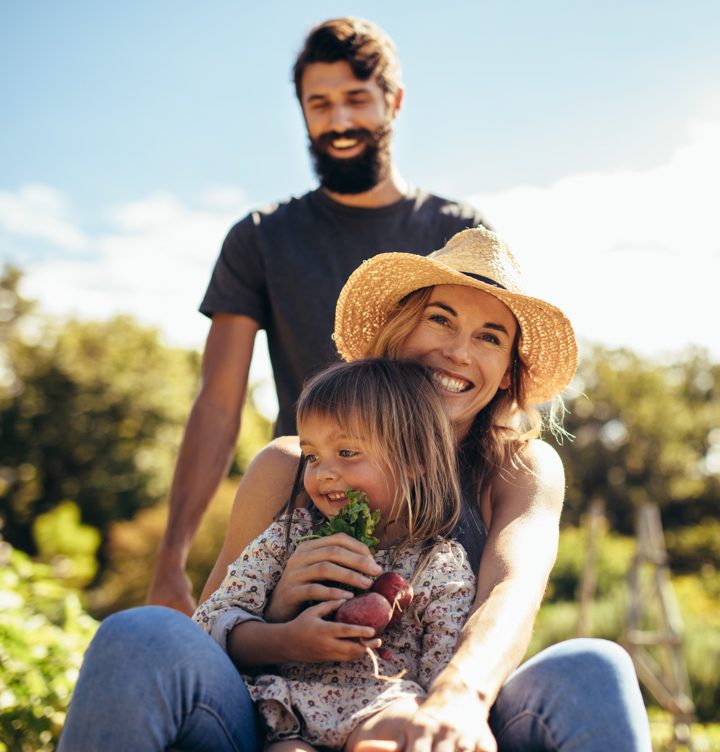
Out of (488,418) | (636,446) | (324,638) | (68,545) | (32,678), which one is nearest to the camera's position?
(324,638)

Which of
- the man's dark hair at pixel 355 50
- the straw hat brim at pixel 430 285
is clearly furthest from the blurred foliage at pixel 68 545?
the straw hat brim at pixel 430 285

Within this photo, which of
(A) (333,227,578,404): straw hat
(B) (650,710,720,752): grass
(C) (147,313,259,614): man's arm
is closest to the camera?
(A) (333,227,578,404): straw hat

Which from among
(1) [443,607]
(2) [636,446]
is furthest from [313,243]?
(2) [636,446]

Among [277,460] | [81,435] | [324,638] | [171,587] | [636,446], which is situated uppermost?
[277,460]

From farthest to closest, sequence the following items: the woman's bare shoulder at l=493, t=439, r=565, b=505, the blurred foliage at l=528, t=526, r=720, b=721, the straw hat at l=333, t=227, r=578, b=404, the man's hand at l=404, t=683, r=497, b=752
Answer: the blurred foliage at l=528, t=526, r=720, b=721, the straw hat at l=333, t=227, r=578, b=404, the woman's bare shoulder at l=493, t=439, r=565, b=505, the man's hand at l=404, t=683, r=497, b=752

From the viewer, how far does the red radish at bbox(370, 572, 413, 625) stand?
A: 6.23 feet

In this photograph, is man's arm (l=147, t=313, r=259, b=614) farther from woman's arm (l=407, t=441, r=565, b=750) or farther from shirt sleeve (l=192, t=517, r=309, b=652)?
woman's arm (l=407, t=441, r=565, b=750)

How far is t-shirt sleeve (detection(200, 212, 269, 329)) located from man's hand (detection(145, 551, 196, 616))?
41.3 inches

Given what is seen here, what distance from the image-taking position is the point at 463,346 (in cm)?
251

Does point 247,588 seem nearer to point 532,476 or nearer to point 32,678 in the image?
point 532,476

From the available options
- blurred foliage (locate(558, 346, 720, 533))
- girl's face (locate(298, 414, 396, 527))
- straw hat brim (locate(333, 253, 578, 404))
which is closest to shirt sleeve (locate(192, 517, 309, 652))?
girl's face (locate(298, 414, 396, 527))

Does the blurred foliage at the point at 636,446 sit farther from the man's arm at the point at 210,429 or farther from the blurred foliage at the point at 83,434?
the man's arm at the point at 210,429

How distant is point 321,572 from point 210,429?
5.65ft

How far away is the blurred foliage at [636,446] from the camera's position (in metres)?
29.1
